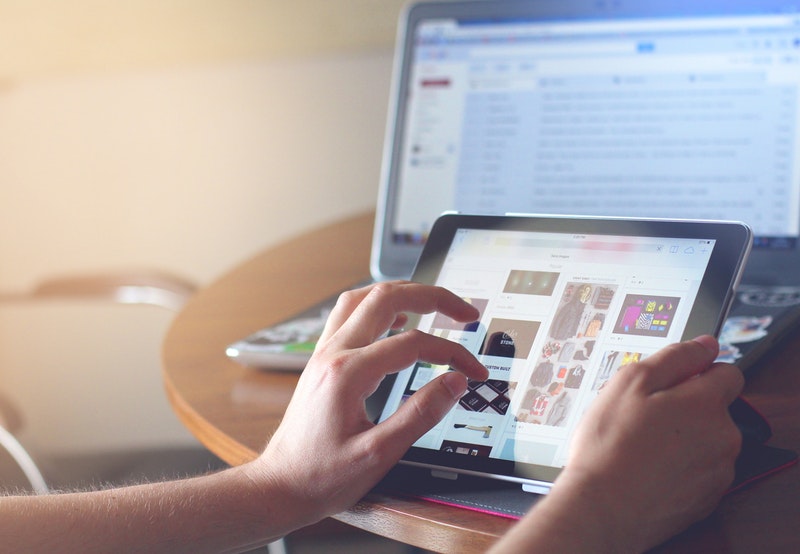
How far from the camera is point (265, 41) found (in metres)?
1.83

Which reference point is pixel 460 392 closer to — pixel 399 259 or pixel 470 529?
pixel 470 529

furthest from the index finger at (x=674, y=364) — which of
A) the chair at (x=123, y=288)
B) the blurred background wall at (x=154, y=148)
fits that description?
the blurred background wall at (x=154, y=148)

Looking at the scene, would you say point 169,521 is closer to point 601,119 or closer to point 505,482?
point 505,482

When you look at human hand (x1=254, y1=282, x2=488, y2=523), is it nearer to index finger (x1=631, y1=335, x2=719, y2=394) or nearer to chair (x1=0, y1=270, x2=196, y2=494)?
index finger (x1=631, y1=335, x2=719, y2=394)

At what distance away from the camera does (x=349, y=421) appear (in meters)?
0.60

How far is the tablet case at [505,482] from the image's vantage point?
1.88ft

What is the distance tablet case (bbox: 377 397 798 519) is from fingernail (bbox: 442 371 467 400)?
0.06m

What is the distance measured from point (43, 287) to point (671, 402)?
1447mm

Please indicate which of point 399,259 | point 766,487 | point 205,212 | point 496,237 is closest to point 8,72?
point 205,212

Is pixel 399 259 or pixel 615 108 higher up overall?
pixel 615 108

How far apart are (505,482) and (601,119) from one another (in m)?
0.55

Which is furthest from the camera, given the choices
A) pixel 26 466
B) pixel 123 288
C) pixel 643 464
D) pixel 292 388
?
pixel 123 288

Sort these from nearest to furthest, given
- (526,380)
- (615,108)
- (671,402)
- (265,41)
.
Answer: (671,402), (526,380), (615,108), (265,41)

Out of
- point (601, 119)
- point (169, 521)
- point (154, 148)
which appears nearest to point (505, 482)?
point (169, 521)
